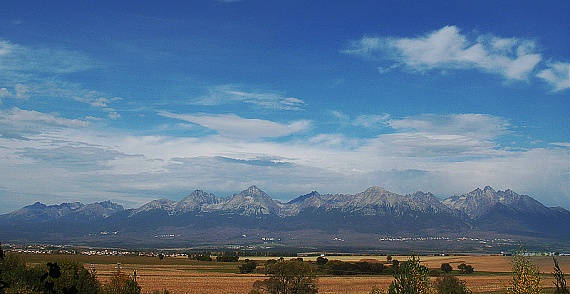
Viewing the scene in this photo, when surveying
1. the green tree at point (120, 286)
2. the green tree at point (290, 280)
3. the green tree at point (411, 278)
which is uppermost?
the green tree at point (411, 278)

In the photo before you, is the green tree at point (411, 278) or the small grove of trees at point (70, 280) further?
the small grove of trees at point (70, 280)

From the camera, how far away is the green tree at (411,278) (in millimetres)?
24594

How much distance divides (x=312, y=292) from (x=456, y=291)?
2993cm

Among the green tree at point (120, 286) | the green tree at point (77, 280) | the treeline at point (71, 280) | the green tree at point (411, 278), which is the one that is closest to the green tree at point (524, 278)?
the green tree at point (411, 278)

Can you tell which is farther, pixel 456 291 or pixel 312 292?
pixel 312 292

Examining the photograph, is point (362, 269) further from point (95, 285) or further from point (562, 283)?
point (562, 283)

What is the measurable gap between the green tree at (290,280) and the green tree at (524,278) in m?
44.4

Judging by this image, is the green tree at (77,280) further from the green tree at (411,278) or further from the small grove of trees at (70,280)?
the green tree at (411,278)

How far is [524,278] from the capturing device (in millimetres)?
24797

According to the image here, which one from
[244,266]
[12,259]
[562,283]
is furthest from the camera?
[244,266]

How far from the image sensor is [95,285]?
41969 millimetres

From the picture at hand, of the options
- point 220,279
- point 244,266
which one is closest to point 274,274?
point 220,279

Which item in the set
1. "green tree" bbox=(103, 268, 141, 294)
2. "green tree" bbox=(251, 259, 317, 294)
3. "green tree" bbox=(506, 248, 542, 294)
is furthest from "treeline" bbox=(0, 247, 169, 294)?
"green tree" bbox=(251, 259, 317, 294)

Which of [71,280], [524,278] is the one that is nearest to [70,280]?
[71,280]
